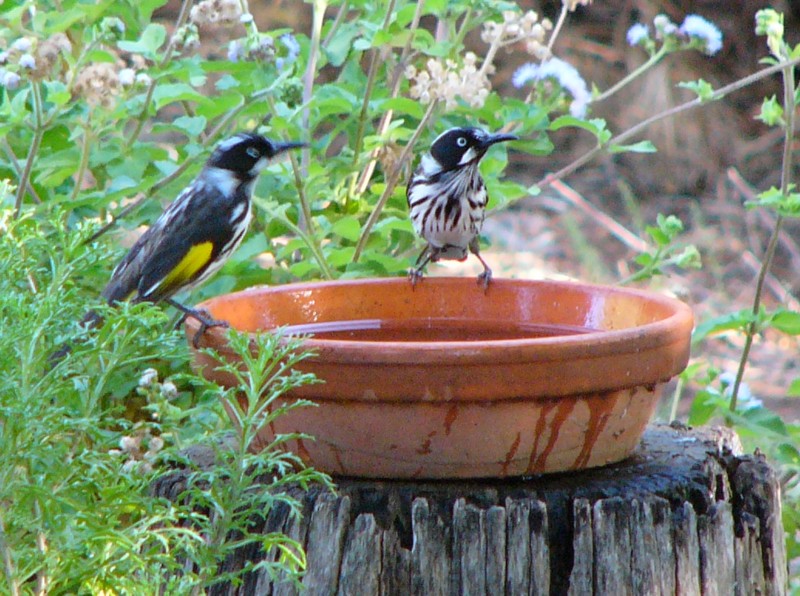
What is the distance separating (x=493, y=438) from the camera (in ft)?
7.91

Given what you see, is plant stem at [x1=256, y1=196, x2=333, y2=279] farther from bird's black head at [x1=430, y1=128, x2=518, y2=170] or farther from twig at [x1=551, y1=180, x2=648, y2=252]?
twig at [x1=551, y1=180, x2=648, y2=252]

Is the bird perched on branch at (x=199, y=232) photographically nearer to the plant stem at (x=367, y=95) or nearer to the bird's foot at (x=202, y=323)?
the plant stem at (x=367, y=95)

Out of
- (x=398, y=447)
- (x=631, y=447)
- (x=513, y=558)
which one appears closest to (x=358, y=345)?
(x=398, y=447)

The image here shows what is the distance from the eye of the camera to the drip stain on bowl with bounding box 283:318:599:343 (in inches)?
121

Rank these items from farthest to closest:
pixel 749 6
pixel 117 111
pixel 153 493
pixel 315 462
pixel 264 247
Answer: pixel 749 6
pixel 264 247
pixel 117 111
pixel 153 493
pixel 315 462

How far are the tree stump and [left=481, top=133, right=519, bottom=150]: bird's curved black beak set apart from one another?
4.00 feet

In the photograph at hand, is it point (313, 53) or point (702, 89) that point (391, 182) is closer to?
point (313, 53)

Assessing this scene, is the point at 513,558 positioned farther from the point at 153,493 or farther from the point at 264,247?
the point at 264,247

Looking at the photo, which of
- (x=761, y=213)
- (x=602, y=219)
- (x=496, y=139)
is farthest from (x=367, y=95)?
(x=761, y=213)

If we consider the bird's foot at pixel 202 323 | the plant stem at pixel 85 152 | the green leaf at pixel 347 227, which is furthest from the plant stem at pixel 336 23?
the bird's foot at pixel 202 323

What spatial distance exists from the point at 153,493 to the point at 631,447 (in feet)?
3.38

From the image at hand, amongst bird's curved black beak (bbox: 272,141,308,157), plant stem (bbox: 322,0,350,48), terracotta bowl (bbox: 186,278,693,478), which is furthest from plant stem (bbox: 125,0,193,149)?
terracotta bowl (bbox: 186,278,693,478)

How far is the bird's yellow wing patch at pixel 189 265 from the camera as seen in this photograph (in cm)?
343

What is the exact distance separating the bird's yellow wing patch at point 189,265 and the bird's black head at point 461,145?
75cm
